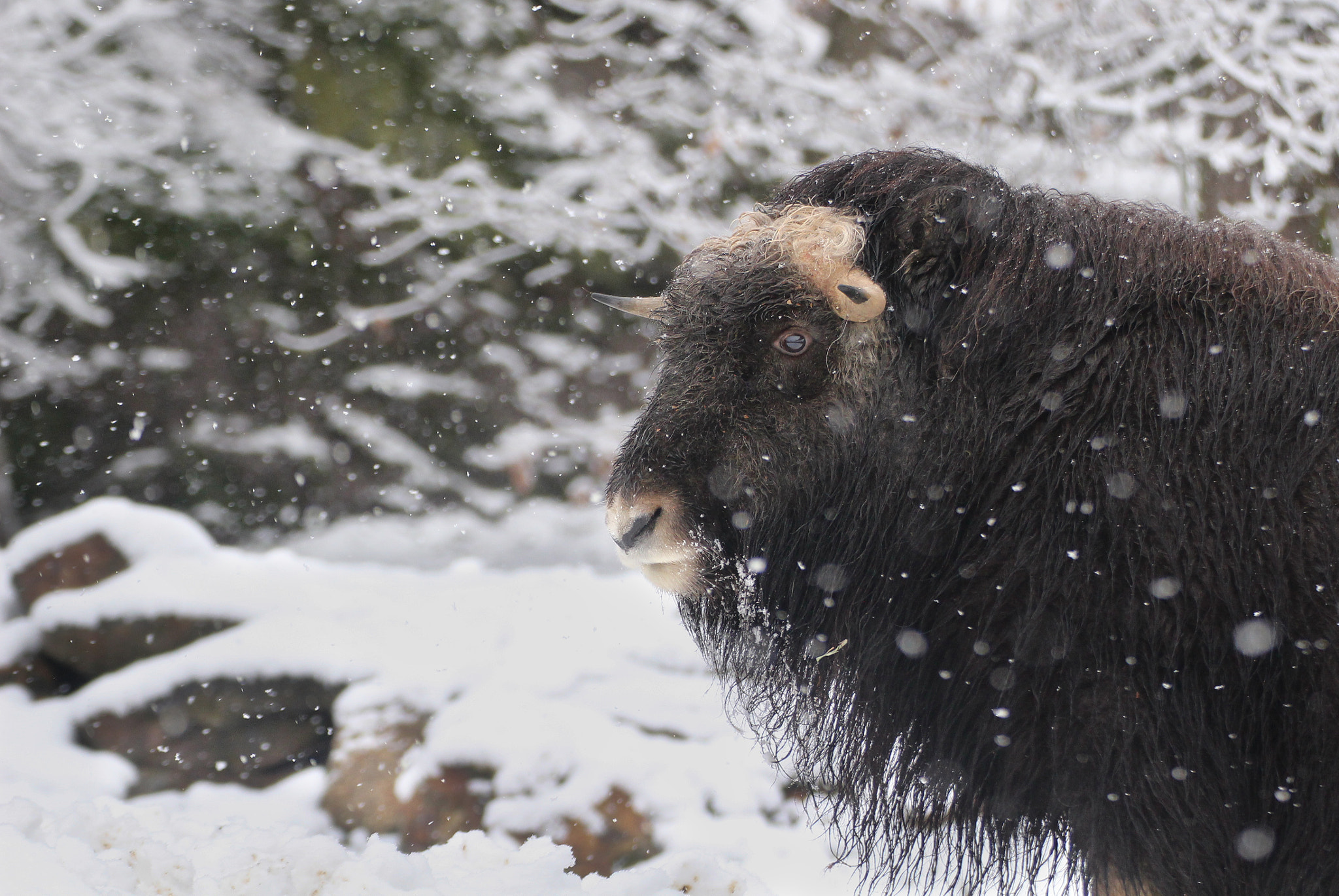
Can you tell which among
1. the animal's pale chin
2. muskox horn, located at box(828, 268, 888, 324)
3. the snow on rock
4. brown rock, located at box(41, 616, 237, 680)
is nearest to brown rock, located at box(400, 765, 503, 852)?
brown rock, located at box(41, 616, 237, 680)

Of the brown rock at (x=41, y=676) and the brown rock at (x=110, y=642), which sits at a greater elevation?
the brown rock at (x=110, y=642)

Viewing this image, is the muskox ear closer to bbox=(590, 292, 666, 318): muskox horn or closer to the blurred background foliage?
bbox=(590, 292, 666, 318): muskox horn

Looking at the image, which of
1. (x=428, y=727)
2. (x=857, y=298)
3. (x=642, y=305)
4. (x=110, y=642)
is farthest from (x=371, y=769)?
(x=857, y=298)

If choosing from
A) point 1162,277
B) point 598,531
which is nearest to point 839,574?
point 1162,277

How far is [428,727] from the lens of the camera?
4.22 m

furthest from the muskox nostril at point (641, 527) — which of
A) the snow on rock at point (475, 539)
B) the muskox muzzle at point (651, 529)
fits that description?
the snow on rock at point (475, 539)

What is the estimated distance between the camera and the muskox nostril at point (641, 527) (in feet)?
6.48

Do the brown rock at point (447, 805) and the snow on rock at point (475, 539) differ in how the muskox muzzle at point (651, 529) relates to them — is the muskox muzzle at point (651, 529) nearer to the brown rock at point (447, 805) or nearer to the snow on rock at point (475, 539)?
the brown rock at point (447, 805)

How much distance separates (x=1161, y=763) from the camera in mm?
1646

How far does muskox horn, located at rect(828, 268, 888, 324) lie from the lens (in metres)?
1.95

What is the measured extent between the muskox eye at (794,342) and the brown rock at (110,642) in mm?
4172

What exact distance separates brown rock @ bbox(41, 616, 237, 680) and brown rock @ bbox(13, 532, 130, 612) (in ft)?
0.89

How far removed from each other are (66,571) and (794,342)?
15.6 feet

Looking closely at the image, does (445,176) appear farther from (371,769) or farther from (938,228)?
(938,228)
